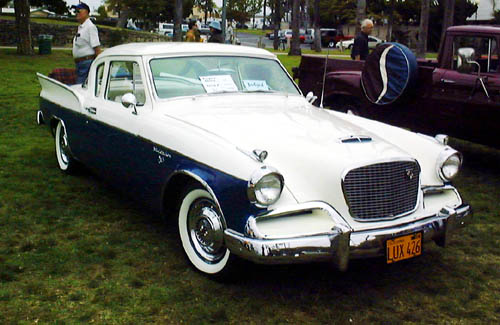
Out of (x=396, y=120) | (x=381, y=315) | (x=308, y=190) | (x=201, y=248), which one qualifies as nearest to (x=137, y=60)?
(x=201, y=248)

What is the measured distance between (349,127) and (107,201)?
2.66 metres

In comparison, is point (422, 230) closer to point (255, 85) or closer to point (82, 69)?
point (255, 85)

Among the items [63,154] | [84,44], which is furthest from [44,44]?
[63,154]

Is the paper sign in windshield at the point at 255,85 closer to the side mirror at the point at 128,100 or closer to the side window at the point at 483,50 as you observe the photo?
the side mirror at the point at 128,100

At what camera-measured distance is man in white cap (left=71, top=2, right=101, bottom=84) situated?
330 inches

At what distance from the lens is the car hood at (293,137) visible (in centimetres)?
355

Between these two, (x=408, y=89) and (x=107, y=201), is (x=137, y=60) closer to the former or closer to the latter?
(x=107, y=201)

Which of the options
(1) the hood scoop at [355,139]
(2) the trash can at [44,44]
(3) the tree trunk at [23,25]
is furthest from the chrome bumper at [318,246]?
(2) the trash can at [44,44]

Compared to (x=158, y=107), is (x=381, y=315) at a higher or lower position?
lower

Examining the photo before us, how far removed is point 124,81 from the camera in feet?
16.6

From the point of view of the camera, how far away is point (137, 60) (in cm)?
484

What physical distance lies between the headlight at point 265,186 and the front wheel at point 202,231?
0.37 meters

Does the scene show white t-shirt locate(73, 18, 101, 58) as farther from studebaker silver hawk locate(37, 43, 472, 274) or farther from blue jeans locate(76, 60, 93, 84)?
studebaker silver hawk locate(37, 43, 472, 274)

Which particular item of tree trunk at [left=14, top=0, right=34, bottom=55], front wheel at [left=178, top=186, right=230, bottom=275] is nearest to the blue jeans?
front wheel at [left=178, top=186, right=230, bottom=275]
